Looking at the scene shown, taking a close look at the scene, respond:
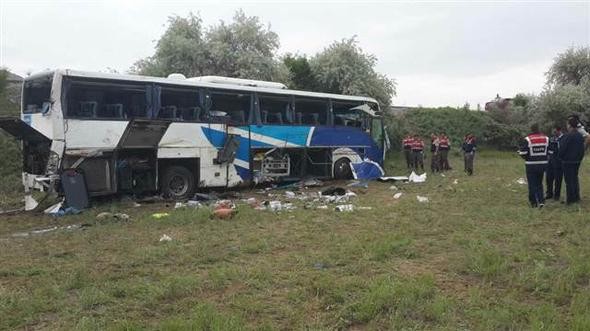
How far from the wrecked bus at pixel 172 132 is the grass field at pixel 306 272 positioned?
1.91 m

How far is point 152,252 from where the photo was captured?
23.8 ft

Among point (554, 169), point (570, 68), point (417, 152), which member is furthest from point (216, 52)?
point (570, 68)

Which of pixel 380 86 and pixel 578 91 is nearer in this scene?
pixel 380 86

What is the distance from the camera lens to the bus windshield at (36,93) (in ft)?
39.3

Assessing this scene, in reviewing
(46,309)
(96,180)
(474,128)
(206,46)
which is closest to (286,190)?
(96,180)

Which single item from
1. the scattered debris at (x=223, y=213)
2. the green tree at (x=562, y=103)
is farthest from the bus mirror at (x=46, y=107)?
the green tree at (x=562, y=103)

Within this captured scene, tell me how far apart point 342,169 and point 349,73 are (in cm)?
1180

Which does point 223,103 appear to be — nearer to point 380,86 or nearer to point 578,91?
point 380,86

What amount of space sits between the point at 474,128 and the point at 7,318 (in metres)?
32.3

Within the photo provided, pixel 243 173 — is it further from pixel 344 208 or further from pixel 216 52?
pixel 216 52

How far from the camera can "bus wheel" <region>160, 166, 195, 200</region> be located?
13430 millimetres

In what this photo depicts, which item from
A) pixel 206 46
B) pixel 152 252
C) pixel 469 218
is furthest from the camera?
pixel 206 46

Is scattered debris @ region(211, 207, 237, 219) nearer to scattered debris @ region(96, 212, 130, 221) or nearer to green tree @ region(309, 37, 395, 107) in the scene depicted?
scattered debris @ region(96, 212, 130, 221)

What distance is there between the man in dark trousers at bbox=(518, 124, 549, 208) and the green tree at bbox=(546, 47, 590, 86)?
115 feet
